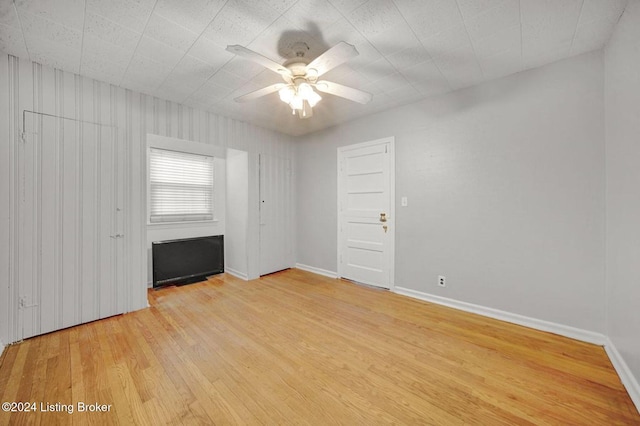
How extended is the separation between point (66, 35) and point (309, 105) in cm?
198

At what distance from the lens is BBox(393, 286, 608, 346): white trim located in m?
2.18

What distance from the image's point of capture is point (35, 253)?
2301mm

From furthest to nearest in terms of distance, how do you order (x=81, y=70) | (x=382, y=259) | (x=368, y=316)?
(x=382, y=259)
(x=368, y=316)
(x=81, y=70)

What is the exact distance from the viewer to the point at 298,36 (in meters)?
1.94

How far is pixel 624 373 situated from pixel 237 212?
459 cm

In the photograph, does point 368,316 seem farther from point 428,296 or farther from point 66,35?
point 66,35

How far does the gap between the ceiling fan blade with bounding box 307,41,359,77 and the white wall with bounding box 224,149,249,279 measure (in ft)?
8.30

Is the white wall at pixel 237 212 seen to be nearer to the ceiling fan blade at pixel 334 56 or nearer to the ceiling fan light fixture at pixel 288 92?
the ceiling fan light fixture at pixel 288 92

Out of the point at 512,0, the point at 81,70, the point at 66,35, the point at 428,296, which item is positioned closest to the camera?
the point at 512,0

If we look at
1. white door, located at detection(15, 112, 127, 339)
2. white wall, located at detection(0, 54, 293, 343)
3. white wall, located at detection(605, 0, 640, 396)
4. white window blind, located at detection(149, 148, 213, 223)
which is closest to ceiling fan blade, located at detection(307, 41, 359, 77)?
white wall, located at detection(605, 0, 640, 396)

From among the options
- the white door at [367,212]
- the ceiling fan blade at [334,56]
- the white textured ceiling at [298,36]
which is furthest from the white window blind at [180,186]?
the ceiling fan blade at [334,56]

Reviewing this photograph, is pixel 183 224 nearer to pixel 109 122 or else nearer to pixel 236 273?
pixel 236 273

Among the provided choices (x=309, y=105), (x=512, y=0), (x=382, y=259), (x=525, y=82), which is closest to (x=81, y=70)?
(x=309, y=105)

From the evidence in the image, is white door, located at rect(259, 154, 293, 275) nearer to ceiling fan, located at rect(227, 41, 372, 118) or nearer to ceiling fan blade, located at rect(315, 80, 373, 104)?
ceiling fan, located at rect(227, 41, 372, 118)
